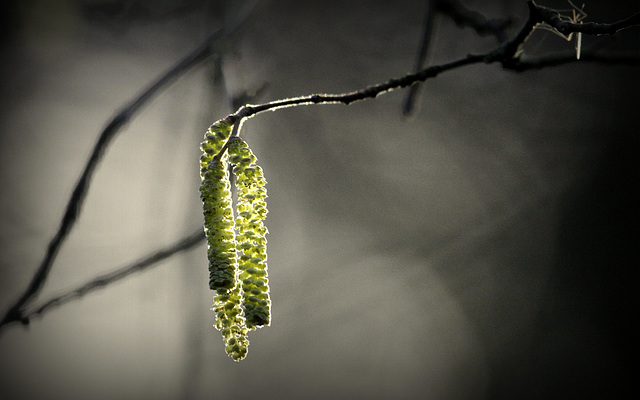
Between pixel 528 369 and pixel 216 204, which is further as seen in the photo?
pixel 528 369

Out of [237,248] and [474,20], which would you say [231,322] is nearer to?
[237,248]

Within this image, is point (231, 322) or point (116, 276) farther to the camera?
point (116, 276)

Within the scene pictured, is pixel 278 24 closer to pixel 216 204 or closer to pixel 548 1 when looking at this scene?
pixel 548 1

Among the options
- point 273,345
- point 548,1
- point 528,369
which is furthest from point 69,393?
point 548,1

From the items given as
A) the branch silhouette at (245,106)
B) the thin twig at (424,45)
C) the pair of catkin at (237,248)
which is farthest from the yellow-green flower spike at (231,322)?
the thin twig at (424,45)

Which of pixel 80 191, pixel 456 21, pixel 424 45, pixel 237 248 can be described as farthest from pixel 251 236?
pixel 456 21

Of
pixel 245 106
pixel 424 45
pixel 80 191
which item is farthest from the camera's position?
pixel 424 45

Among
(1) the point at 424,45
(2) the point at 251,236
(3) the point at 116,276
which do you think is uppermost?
(1) the point at 424,45

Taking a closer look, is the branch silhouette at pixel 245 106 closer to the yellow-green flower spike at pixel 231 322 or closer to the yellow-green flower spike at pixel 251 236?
the yellow-green flower spike at pixel 251 236
